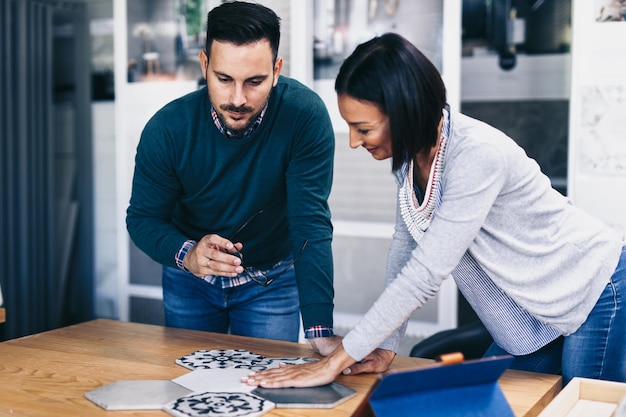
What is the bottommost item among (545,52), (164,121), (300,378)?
(300,378)

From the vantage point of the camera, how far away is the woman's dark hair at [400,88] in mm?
1368

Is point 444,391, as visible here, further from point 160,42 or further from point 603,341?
point 160,42

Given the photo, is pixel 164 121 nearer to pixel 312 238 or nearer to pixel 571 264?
pixel 312 238

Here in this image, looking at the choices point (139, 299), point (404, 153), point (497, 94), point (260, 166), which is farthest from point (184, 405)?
point (497, 94)

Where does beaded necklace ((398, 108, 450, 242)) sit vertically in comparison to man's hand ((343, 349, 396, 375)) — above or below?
above

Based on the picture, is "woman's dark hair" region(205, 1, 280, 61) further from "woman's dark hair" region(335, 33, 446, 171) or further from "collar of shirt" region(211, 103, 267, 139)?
"woman's dark hair" region(335, 33, 446, 171)

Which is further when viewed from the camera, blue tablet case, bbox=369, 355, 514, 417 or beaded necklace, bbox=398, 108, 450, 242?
beaded necklace, bbox=398, 108, 450, 242

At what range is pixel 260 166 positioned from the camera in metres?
1.98

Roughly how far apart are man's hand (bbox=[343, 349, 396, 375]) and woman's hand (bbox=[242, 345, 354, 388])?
90 mm

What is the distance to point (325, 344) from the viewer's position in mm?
1724

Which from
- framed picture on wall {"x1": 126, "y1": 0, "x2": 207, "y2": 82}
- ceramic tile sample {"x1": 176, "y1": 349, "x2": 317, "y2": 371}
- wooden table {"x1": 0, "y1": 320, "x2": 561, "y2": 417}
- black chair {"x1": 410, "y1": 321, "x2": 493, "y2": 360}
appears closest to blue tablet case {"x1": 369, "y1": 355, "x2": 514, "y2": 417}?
wooden table {"x1": 0, "y1": 320, "x2": 561, "y2": 417}

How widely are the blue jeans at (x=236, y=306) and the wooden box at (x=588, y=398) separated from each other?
0.92 metres

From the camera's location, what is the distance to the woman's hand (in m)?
1.45

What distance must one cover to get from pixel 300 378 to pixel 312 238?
1.74ft
